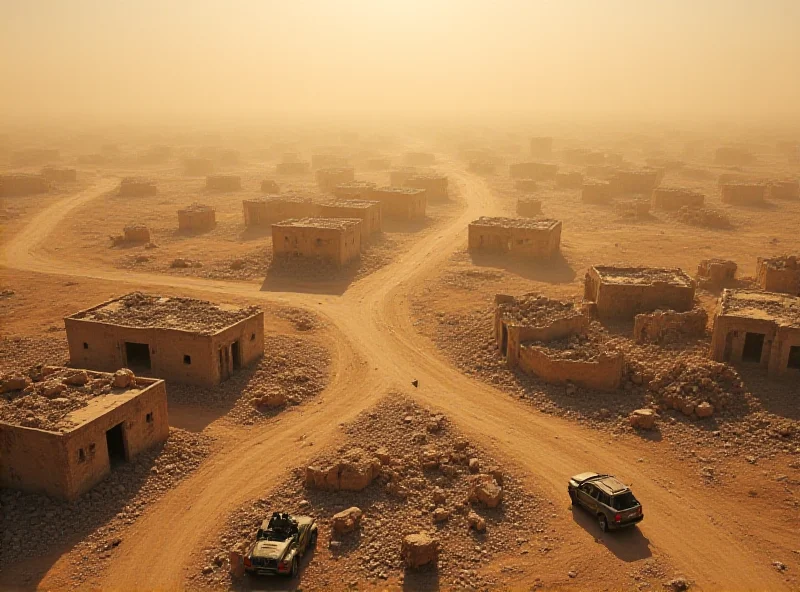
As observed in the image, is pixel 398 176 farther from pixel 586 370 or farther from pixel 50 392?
pixel 50 392

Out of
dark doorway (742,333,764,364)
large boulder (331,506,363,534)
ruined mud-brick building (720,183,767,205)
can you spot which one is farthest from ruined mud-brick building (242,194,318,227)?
ruined mud-brick building (720,183,767,205)

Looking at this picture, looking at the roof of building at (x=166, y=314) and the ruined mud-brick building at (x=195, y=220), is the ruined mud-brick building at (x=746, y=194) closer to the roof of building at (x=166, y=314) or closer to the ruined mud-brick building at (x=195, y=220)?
the ruined mud-brick building at (x=195, y=220)

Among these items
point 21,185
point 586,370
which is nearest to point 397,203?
point 586,370

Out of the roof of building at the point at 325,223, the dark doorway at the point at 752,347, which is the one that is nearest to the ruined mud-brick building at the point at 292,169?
the roof of building at the point at 325,223

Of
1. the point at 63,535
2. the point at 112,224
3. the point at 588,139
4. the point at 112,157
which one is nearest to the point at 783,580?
the point at 63,535

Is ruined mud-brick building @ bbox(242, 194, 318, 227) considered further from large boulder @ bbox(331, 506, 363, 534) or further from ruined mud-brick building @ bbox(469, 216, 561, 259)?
large boulder @ bbox(331, 506, 363, 534)
